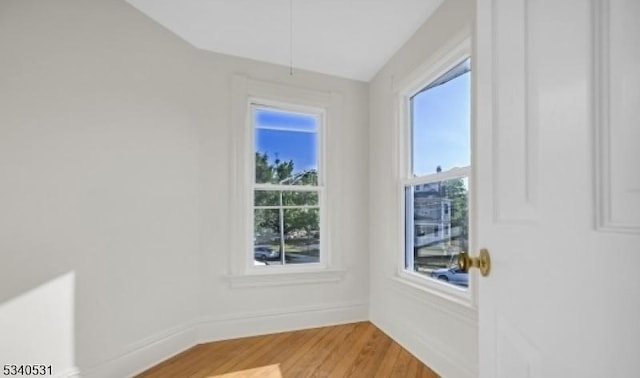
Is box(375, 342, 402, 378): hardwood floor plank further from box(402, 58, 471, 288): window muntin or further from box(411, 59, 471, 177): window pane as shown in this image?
box(411, 59, 471, 177): window pane

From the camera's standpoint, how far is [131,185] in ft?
7.33

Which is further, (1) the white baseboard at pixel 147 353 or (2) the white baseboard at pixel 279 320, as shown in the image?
(2) the white baseboard at pixel 279 320

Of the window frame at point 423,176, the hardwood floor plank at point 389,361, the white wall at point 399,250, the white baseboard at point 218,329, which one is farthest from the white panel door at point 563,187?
the white baseboard at point 218,329

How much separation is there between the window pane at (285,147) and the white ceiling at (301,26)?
533 millimetres

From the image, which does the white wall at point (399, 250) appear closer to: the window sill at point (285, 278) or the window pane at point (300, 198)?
the window sill at point (285, 278)

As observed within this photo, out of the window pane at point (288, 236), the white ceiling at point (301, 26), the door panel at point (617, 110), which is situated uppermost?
the white ceiling at point (301, 26)

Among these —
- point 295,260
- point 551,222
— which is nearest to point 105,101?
point 295,260

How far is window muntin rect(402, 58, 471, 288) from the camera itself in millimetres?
2109

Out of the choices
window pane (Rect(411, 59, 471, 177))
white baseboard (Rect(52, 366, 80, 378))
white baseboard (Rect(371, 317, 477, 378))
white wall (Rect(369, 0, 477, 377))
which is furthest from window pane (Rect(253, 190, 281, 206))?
white baseboard (Rect(52, 366, 80, 378))

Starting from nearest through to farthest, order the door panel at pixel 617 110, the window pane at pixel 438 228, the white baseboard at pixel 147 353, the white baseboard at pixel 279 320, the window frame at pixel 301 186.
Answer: the door panel at pixel 617 110 < the white baseboard at pixel 147 353 < the window pane at pixel 438 228 < the white baseboard at pixel 279 320 < the window frame at pixel 301 186

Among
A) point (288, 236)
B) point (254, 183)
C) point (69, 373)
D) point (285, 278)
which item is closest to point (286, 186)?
point (254, 183)

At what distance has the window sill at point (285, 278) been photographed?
2843 millimetres

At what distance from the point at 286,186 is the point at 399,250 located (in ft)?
3.95

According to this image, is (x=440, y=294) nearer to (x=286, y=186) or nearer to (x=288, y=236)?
(x=288, y=236)
